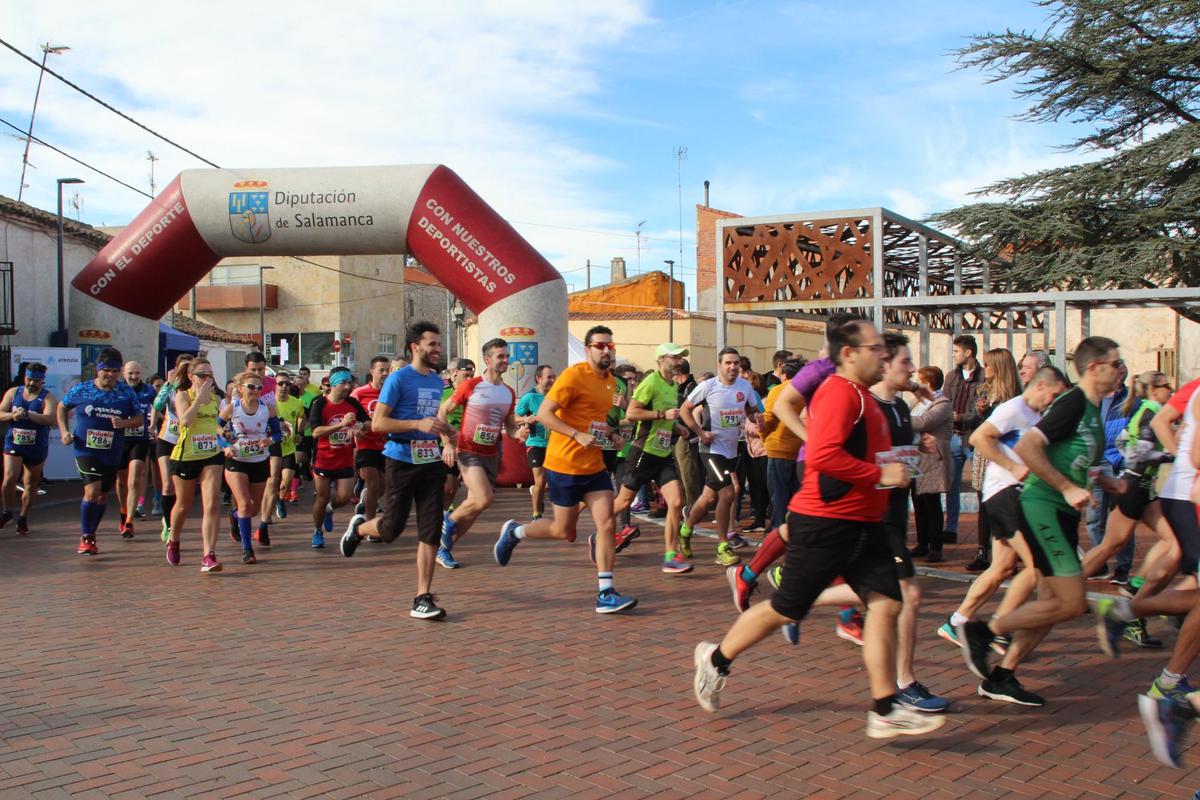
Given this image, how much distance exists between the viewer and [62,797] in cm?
396

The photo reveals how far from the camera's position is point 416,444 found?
283 inches

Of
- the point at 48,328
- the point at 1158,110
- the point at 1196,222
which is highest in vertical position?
the point at 1158,110

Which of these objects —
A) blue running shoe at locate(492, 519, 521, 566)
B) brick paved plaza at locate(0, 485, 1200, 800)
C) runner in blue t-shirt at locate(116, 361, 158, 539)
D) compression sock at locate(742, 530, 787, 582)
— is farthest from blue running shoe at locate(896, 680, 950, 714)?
runner in blue t-shirt at locate(116, 361, 158, 539)

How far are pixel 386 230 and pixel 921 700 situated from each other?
12.2 meters

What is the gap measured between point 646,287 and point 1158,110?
33720 millimetres

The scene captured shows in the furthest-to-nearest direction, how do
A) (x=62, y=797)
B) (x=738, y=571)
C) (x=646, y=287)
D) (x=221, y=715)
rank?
(x=646, y=287)
(x=738, y=571)
(x=221, y=715)
(x=62, y=797)

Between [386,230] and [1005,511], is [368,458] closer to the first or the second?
[386,230]

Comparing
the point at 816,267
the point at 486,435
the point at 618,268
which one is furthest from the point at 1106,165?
the point at 618,268

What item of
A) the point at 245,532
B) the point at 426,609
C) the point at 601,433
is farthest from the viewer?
the point at 245,532

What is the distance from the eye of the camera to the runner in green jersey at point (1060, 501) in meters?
4.80

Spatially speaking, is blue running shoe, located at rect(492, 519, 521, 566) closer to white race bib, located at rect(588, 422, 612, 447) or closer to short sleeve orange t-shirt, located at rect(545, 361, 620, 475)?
short sleeve orange t-shirt, located at rect(545, 361, 620, 475)

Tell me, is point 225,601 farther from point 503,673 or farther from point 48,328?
point 48,328

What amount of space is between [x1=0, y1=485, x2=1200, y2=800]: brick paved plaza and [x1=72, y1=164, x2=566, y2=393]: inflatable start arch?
7591 millimetres

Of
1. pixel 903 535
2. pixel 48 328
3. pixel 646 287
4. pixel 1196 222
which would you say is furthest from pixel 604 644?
pixel 646 287
